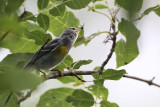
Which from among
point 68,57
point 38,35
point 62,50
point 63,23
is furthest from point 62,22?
point 38,35

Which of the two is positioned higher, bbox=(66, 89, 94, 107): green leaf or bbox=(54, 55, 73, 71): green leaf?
bbox=(54, 55, 73, 71): green leaf

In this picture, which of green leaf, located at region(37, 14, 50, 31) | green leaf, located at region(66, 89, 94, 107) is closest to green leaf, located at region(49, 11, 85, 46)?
green leaf, located at region(66, 89, 94, 107)

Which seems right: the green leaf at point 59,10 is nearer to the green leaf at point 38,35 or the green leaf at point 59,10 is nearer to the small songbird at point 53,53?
the green leaf at point 38,35

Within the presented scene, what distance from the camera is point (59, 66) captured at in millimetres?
2533

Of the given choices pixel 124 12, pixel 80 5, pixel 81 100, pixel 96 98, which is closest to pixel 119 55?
pixel 96 98

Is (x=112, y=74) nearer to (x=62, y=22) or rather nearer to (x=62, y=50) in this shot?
(x=62, y=22)

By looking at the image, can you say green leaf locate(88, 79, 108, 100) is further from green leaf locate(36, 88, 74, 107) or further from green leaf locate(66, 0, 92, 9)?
green leaf locate(66, 0, 92, 9)

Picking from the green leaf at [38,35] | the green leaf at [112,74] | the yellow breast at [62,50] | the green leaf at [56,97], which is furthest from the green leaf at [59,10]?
the yellow breast at [62,50]

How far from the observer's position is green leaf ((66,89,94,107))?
5.98 ft

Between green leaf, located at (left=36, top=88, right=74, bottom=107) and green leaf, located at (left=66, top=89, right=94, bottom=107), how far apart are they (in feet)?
0.68

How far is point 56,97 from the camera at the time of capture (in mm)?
2082

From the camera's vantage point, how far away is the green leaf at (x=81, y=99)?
1.82 metres

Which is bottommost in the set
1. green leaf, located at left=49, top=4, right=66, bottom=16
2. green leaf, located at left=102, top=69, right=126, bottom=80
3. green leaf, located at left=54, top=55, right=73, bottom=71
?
green leaf, located at left=54, top=55, right=73, bottom=71

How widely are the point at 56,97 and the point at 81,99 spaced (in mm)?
345
